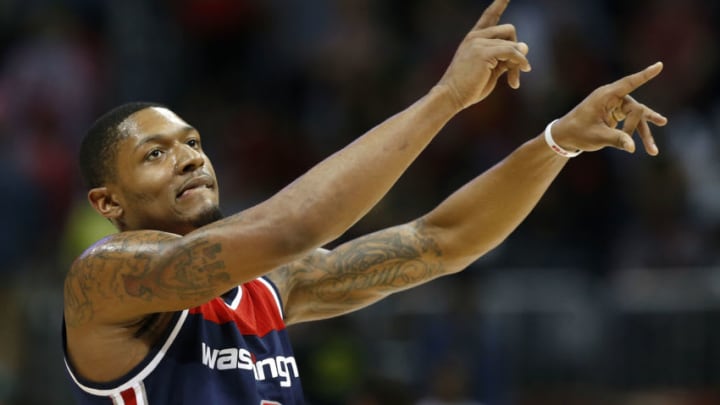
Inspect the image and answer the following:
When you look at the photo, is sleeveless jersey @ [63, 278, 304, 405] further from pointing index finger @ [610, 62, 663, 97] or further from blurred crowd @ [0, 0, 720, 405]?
blurred crowd @ [0, 0, 720, 405]

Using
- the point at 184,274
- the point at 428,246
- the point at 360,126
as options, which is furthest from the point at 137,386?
the point at 360,126

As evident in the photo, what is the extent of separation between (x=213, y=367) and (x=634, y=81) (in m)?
1.93

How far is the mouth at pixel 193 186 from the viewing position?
16.0 feet

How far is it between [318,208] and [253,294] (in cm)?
112

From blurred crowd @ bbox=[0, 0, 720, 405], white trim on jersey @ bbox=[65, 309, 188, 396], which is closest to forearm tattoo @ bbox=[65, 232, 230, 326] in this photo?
white trim on jersey @ bbox=[65, 309, 188, 396]

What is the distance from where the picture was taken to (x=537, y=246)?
1014cm

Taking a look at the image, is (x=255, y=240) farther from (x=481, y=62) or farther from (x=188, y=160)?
(x=481, y=62)

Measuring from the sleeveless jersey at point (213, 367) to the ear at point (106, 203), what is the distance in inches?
20.6

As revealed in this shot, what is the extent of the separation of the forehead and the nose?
0.10m

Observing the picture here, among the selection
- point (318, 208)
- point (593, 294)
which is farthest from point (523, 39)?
point (318, 208)

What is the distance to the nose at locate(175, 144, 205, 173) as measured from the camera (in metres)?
4.87

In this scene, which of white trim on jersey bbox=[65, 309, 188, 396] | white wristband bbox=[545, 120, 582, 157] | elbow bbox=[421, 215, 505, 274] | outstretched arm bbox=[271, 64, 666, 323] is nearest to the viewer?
white trim on jersey bbox=[65, 309, 188, 396]

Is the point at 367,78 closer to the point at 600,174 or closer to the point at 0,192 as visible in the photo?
the point at 600,174

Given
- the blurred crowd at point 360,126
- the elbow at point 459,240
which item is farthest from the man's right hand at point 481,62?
the blurred crowd at point 360,126
